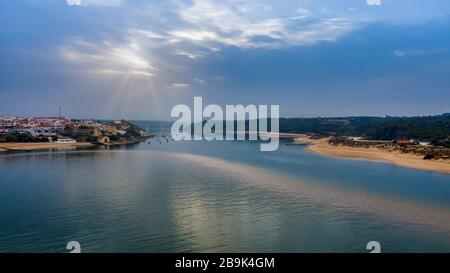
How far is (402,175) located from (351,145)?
19.7 m

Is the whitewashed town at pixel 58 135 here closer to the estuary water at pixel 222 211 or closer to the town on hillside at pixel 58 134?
the town on hillside at pixel 58 134

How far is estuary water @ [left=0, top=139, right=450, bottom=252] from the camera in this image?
8.41m

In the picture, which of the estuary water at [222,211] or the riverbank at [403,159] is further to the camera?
the riverbank at [403,159]

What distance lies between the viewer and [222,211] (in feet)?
36.5

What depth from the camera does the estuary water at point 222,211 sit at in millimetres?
8406

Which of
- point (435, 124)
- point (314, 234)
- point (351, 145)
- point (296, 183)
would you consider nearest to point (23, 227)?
point (314, 234)

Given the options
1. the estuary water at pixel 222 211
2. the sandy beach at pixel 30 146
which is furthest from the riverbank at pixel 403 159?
the sandy beach at pixel 30 146

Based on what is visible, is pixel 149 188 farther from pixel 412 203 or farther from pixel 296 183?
pixel 412 203

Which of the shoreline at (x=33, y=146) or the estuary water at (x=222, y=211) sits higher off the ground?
the shoreline at (x=33, y=146)

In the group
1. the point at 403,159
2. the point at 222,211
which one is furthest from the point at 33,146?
the point at 403,159

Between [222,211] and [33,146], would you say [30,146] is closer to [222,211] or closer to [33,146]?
[33,146]

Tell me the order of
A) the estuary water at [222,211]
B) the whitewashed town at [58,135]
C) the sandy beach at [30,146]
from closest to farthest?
the estuary water at [222,211], the sandy beach at [30,146], the whitewashed town at [58,135]
